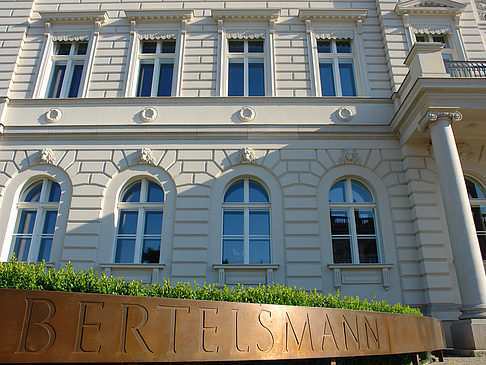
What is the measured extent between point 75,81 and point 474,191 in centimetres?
1624

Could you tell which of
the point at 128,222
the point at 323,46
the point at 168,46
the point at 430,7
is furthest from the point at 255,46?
the point at 128,222

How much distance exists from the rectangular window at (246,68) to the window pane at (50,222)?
26.5ft

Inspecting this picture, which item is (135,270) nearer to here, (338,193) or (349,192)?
(338,193)

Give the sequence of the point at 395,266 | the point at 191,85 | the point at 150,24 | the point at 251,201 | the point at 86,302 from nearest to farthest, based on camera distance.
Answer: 1. the point at 86,302
2. the point at 395,266
3. the point at 251,201
4. the point at 191,85
5. the point at 150,24

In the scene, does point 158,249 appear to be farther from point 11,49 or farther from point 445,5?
point 445,5

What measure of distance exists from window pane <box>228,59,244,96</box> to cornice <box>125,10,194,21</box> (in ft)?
9.12

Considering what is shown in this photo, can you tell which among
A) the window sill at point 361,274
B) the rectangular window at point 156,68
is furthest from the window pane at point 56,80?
the window sill at point 361,274

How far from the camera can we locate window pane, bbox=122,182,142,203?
47.1ft

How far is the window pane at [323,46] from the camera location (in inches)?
665

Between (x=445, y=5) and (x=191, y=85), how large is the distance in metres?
11.4

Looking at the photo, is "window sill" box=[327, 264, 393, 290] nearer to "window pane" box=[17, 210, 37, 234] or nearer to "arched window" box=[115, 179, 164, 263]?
"arched window" box=[115, 179, 164, 263]

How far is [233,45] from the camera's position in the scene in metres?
17.0

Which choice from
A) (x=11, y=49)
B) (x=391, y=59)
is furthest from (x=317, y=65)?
(x=11, y=49)

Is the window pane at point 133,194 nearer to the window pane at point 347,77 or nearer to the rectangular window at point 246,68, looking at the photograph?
the rectangular window at point 246,68
